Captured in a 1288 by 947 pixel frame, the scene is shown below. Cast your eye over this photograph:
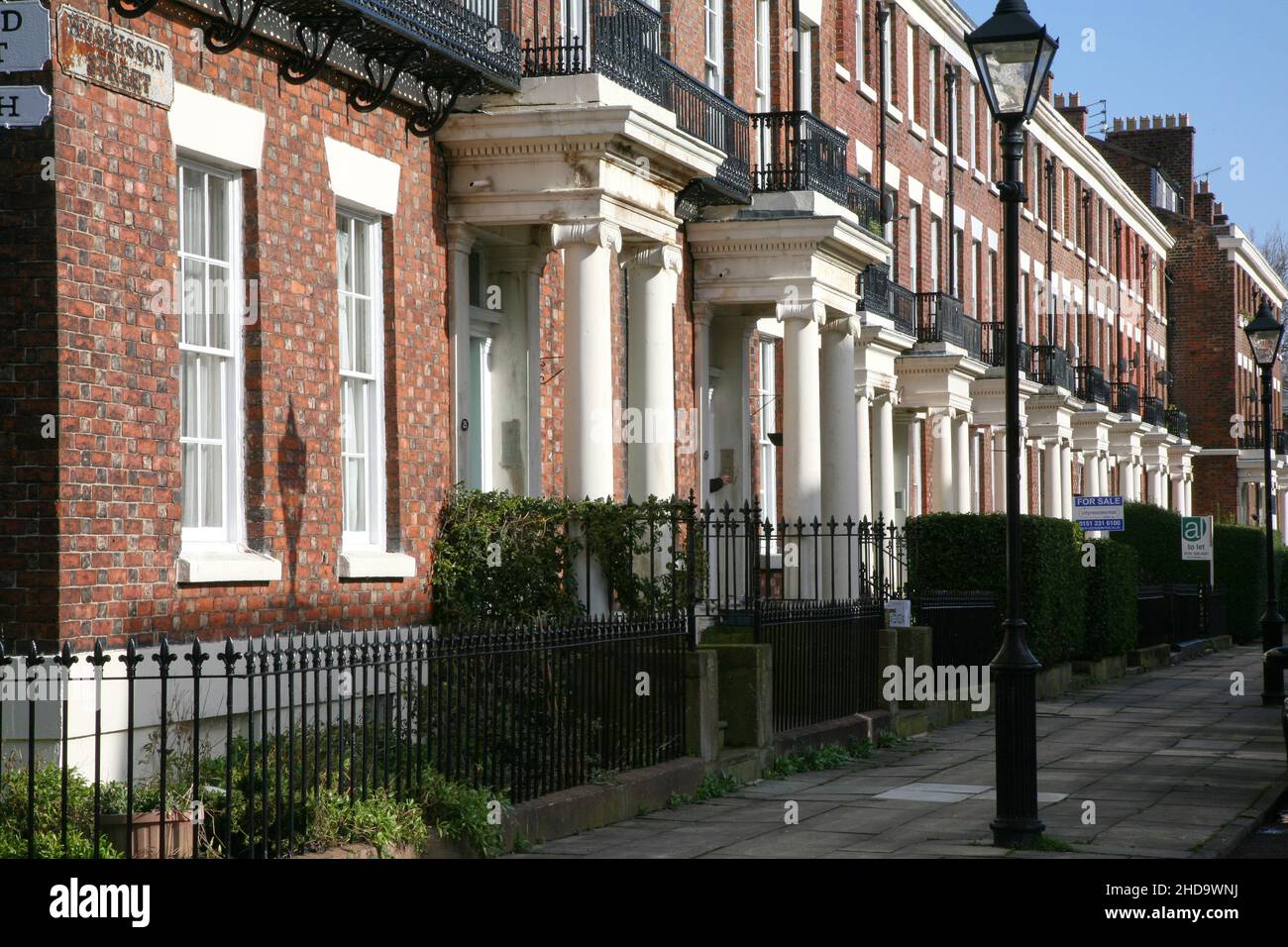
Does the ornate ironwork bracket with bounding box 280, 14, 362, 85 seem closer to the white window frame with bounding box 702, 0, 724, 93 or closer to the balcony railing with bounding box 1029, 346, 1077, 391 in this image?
the white window frame with bounding box 702, 0, 724, 93

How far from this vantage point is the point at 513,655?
35.6 ft

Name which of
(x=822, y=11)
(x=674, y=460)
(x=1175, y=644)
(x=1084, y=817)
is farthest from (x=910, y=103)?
(x=1084, y=817)

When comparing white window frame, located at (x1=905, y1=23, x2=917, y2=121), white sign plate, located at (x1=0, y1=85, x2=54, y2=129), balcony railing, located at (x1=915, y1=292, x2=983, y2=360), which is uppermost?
white window frame, located at (x1=905, y1=23, x2=917, y2=121)

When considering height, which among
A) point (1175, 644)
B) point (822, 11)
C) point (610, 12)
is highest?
point (822, 11)

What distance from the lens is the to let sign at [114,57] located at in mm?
9727

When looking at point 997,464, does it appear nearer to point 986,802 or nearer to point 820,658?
point 820,658

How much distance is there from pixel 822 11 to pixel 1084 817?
49.4 ft

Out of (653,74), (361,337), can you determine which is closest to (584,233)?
(361,337)

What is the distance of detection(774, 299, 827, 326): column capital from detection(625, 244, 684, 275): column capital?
11.5ft

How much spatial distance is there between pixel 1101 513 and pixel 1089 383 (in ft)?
61.1

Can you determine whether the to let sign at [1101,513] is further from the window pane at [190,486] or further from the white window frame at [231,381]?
the window pane at [190,486]

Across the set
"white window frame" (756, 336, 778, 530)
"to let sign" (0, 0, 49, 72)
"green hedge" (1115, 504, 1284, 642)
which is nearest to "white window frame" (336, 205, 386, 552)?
"to let sign" (0, 0, 49, 72)

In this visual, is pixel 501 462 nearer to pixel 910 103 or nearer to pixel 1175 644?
pixel 910 103

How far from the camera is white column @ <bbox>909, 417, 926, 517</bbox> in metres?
32.0
